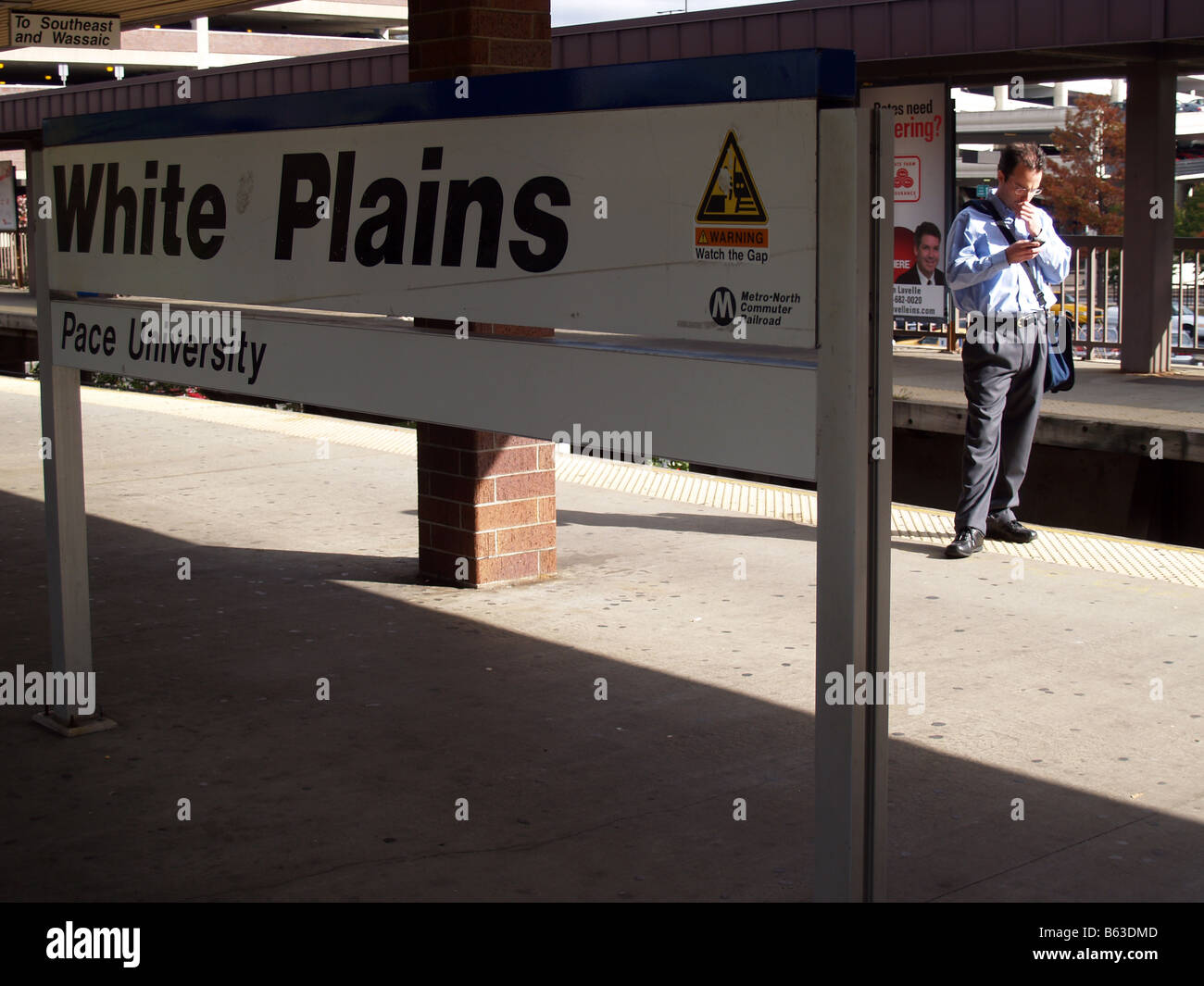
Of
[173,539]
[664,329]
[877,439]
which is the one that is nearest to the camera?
[877,439]

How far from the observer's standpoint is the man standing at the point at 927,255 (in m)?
12.1

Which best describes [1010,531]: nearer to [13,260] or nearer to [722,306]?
[722,306]

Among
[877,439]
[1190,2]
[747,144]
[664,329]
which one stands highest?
[1190,2]

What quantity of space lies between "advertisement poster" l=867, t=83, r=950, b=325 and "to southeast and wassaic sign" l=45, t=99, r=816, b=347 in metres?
8.50

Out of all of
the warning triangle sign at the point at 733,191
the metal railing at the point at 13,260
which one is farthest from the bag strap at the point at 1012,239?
the metal railing at the point at 13,260

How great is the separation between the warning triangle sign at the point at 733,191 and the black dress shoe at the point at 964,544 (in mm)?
4819

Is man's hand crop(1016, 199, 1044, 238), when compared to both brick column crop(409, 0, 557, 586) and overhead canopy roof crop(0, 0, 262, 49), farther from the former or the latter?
overhead canopy roof crop(0, 0, 262, 49)

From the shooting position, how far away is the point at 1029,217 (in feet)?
23.4

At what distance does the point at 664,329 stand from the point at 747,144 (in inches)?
16.6

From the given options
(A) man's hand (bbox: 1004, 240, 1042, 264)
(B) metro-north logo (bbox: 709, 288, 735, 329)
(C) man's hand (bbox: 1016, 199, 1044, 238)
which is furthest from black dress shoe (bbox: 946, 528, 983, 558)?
(B) metro-north logo (bbox: 709, 288, 735, 329)

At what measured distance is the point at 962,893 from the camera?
3713 mm

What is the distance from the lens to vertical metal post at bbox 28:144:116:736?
509 centimetres
